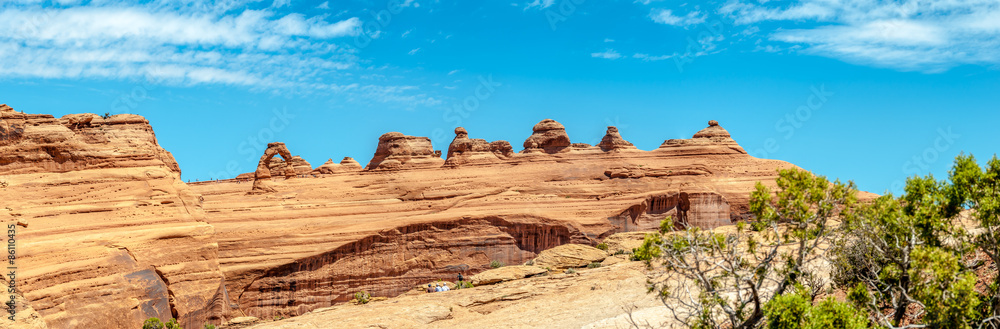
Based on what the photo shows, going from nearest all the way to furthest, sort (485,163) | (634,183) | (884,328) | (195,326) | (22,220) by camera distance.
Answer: (884,328) < (22,220) < (195,326) < (634,183) < (485,163)

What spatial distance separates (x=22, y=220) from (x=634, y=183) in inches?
1636

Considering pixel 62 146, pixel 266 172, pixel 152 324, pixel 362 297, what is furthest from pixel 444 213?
pixel 62 146

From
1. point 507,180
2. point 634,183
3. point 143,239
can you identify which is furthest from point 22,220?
point 634,183

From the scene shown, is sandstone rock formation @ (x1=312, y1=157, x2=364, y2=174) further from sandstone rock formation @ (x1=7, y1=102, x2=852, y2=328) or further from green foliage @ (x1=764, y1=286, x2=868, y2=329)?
green foliage @ (x1=764, y1=286, x2=868, y2=329)

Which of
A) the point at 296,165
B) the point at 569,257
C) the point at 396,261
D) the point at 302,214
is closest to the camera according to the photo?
the point at 569,257

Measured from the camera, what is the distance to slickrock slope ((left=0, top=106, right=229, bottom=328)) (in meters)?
33.6

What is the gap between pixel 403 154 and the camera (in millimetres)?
69312

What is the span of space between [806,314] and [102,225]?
34.4 m

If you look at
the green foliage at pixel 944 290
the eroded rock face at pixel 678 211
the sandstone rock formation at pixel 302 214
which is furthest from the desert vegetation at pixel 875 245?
the eroded rock face at pixel 678 211

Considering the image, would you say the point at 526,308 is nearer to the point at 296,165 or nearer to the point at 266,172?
the point at 266,172

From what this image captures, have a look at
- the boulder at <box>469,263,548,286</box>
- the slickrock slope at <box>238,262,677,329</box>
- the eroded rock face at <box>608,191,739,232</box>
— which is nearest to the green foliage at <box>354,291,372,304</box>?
the slickrock slope at <box>238,262,677,329</box>

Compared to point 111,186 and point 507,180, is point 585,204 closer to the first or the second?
point 507,180

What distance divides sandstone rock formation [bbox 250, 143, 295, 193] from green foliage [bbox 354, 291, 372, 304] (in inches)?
567

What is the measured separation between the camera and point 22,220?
36.0 m
